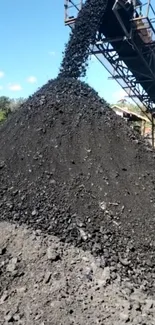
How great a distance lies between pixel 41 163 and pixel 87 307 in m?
1.93

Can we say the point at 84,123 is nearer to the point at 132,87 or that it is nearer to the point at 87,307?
the point at 87,307

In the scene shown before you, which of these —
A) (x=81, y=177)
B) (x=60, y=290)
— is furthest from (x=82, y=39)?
(x=60, y=290)

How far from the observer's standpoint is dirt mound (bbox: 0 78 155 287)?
348 cm

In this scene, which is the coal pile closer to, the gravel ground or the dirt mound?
the dirt mound

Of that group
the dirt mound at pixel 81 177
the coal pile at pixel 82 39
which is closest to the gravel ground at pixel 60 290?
the dirt mound at pixel 81 177

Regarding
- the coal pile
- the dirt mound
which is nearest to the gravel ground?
the dirt mound

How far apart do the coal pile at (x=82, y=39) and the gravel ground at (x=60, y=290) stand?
386 cm

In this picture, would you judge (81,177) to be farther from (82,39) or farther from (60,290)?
(82,39)

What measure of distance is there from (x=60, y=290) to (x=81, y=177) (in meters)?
1.46

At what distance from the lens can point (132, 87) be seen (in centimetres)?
1043

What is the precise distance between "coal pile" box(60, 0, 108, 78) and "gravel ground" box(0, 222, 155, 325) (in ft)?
12.7

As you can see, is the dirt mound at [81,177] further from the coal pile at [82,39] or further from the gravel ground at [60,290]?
the coal pile at [82,39]

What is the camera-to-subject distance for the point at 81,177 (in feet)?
13.3

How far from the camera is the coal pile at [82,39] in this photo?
652 centimetres
